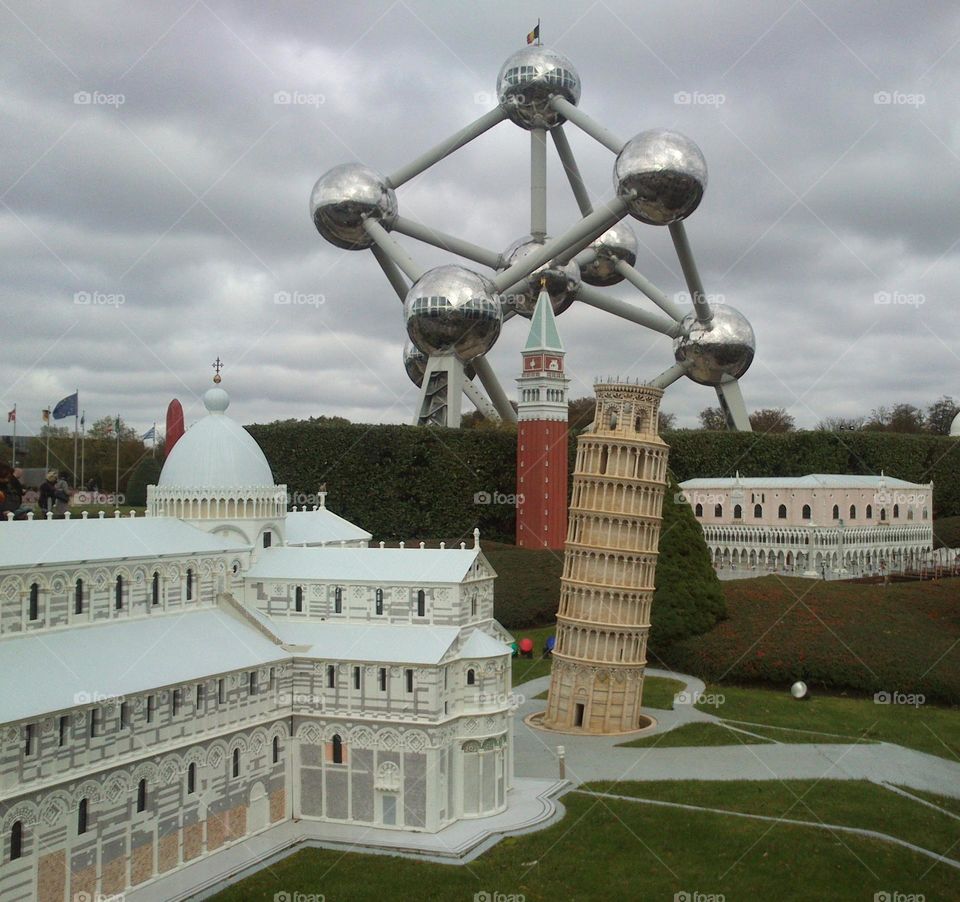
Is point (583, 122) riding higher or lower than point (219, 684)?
higher

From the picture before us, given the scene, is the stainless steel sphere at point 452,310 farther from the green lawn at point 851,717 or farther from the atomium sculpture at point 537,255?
the green lawn at point 851,717

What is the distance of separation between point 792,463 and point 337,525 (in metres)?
44.0

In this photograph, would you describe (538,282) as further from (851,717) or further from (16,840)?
(16,840)

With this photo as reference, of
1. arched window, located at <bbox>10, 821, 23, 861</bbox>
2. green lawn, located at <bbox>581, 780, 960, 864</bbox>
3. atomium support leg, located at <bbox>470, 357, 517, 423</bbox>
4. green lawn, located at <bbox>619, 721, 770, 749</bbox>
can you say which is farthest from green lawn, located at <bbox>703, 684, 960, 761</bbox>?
atomium support leg, located at <bbox>470, 357, 517, 423</bbox>

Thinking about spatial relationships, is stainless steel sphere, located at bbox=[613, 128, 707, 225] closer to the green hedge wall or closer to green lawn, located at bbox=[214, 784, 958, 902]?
the green hedge wall

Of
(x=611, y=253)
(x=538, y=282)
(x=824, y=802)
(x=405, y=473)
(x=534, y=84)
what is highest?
(x=534, y=84)

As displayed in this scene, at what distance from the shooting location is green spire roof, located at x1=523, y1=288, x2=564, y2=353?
56.0 metres

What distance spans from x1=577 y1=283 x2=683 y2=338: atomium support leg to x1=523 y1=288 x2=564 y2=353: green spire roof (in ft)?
47.7

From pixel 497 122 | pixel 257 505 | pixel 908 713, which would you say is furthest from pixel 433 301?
pixel 908 713

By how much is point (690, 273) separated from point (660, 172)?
11.2 metres

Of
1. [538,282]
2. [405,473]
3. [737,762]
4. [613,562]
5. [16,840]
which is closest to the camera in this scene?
[16,840]

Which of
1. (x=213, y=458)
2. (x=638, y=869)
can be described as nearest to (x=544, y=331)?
(x=213, y=458)

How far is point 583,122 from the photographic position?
204ft

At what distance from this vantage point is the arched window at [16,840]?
2027cm
